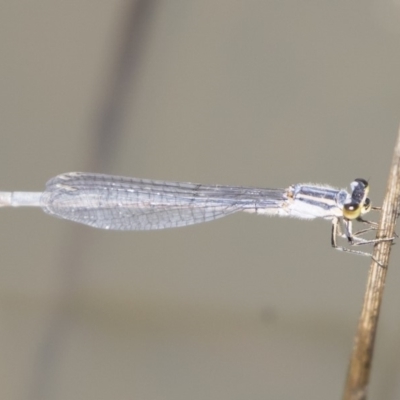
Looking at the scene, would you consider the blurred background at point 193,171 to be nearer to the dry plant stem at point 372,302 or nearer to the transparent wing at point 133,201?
the transparent wing at point 133,201

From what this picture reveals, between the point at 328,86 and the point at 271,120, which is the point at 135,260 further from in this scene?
the point at 328,86

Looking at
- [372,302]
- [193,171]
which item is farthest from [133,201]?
[372,302]

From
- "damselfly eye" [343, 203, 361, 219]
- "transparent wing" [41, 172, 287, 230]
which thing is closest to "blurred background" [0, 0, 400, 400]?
"transparent wing" [41, 172, 287, 230]

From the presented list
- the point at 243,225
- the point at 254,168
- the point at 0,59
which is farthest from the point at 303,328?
the point at 0,59

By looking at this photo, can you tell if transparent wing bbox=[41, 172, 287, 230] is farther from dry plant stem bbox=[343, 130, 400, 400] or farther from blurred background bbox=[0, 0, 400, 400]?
dry plant stem bbox=[343, 130, 400, 400]

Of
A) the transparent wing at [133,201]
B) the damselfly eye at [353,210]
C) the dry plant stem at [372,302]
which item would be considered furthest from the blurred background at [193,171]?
the dry plant stem at [372,302]

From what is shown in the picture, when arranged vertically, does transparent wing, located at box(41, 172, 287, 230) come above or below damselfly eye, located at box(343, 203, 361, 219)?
below

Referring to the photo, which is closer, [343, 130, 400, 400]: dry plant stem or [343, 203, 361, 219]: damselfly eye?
[343, 130, 400, 400]: dry plant stem
